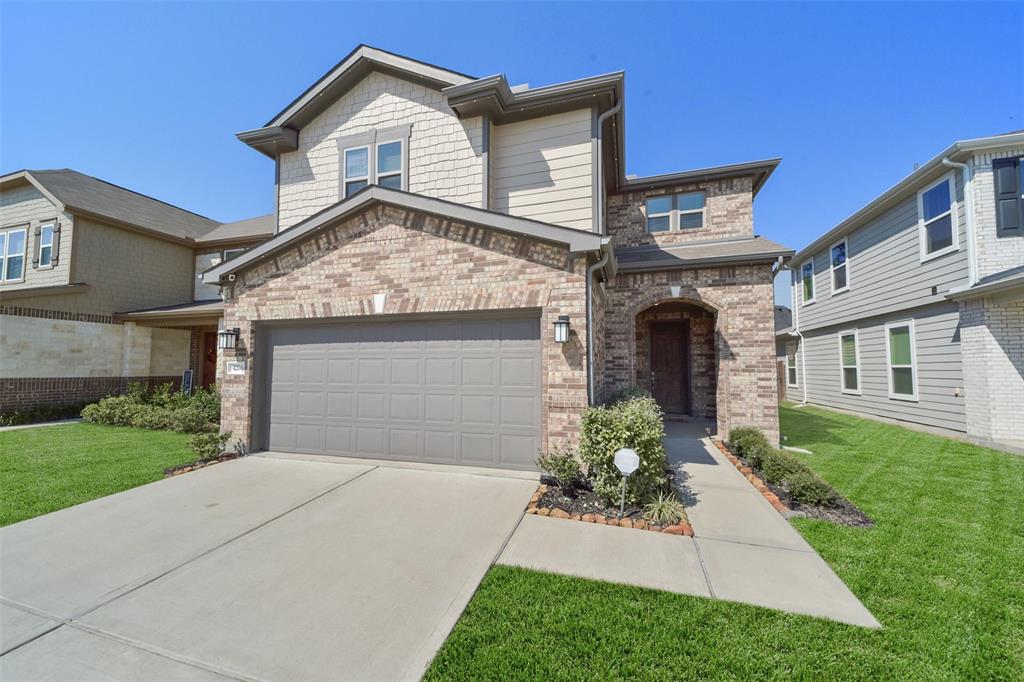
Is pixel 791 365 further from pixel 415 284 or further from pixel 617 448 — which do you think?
pixel 415 284

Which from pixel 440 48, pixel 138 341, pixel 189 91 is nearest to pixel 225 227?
pixel 138 341

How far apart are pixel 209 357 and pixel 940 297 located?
22.7 m

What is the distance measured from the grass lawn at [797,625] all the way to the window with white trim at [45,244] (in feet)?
59.3

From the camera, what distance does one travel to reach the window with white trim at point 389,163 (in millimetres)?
8977

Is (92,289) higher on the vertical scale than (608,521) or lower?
higher

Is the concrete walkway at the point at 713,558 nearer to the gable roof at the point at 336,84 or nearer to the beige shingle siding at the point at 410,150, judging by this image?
the beige shingle siding at the point at 410,150

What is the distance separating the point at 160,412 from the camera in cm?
1041

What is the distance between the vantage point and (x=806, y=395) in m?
15.7

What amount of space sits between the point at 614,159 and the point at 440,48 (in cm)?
563

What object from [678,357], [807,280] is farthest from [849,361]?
[678,357]

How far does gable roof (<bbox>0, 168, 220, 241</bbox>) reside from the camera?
12.4 meters

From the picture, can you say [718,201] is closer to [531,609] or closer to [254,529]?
[531,609]

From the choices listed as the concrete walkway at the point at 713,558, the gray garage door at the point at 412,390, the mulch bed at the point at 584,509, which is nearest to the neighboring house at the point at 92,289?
the gray garage door at the point at 412,390

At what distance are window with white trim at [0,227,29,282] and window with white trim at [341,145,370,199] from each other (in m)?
12.6
